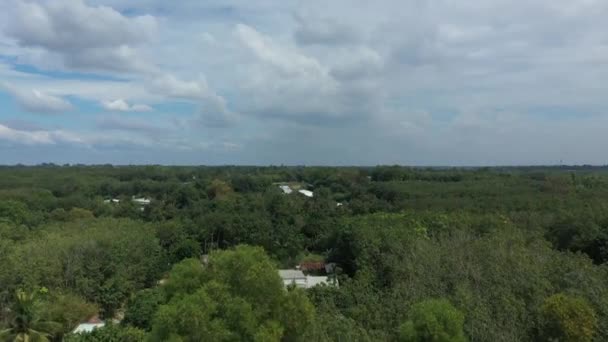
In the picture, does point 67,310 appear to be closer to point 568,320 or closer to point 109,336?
point 109,336

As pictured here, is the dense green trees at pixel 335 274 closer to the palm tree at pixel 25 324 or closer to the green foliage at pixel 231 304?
the green foliage at pixel 231 304

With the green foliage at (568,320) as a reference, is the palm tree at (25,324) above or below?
below

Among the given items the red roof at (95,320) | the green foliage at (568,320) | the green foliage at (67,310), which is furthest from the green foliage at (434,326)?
the red roof at (95,320)

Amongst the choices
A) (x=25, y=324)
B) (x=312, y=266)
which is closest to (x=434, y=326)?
(x=25, y=324)

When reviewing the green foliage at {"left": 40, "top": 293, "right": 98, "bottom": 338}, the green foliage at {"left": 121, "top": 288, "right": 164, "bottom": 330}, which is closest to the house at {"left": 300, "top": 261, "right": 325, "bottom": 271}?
the green foliage at {"left": 121, "top": 288, "right": 164, "bottom": 330}

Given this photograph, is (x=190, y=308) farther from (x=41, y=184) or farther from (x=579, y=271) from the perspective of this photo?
(x=41, y=184)

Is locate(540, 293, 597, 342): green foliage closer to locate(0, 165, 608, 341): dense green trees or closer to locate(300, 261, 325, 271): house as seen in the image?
locate(0, 165, 608, 341): dense green trees

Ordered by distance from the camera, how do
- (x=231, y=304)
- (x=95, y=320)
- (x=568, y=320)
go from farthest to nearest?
1. (x=95, y=320)
2. (x=568, y=320)
3. (x=231, y=304)
